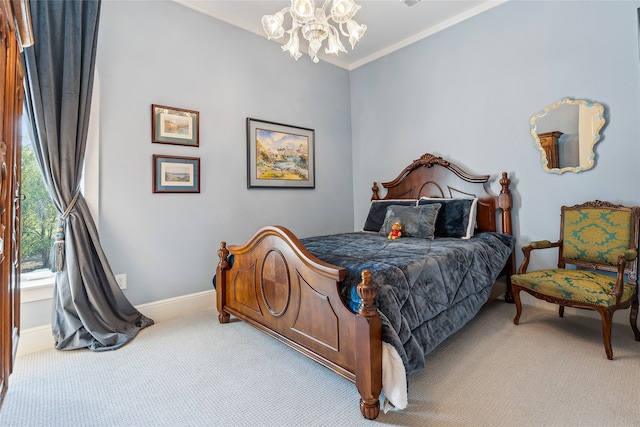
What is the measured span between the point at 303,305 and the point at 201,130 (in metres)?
2.14

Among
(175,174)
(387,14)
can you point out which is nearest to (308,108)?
(387,14)

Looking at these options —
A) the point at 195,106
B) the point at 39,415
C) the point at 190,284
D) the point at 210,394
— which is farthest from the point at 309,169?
the point at 39,415

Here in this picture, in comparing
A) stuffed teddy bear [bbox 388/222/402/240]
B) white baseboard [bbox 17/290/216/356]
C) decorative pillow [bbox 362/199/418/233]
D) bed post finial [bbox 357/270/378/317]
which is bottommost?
white baseboard [bbox 17/290/216/356]

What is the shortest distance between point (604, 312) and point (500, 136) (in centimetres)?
188

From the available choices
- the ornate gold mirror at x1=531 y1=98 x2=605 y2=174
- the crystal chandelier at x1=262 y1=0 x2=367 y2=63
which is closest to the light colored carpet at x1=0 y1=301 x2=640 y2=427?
the ornate gold mirror at x1=531 y1=98 x2=605 y2=174

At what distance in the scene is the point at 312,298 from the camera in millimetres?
1868

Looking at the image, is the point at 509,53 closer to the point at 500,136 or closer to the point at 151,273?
the point at 500,136

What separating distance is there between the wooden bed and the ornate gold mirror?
442 mm

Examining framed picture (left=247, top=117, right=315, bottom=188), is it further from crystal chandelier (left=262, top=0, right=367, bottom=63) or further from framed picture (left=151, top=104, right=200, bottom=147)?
crystal chandelier (left=262, top=0, right=367, bottom=63)

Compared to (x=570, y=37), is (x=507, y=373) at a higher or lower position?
lower

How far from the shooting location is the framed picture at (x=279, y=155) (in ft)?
11.6

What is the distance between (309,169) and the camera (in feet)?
13.4

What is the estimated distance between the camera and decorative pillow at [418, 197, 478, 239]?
119 inches

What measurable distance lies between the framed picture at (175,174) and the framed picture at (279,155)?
597 millimetres
